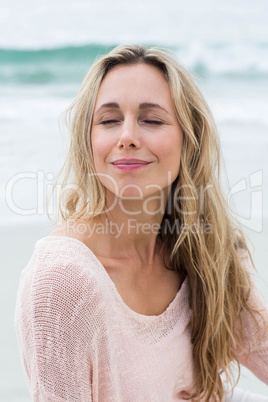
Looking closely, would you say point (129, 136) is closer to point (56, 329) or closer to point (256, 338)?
point (56, 329)

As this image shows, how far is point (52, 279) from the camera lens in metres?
1.39

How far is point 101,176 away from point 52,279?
430mm

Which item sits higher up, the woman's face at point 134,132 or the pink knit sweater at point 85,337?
the woman's face at point 134,132

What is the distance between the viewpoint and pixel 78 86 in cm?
848

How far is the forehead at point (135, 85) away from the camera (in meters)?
1.66

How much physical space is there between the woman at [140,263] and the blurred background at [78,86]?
54.1 inches

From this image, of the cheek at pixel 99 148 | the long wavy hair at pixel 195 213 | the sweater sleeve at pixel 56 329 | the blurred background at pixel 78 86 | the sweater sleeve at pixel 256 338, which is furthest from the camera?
the blurred background at pixel 78 86

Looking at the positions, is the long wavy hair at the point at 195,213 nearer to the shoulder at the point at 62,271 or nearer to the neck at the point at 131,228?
the neck at the point at 131,228

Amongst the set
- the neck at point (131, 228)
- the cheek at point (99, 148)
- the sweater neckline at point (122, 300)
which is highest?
Answer: the cheek at point (99, 148)

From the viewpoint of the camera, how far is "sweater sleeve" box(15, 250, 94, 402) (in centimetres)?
137

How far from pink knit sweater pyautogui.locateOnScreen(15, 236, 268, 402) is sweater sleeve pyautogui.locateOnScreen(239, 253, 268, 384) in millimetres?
339

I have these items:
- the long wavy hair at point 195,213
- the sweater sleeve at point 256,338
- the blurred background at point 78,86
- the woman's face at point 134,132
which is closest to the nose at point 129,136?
the woman's face at point 134,132

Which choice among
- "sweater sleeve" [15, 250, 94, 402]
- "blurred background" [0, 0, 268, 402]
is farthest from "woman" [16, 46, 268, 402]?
"blurred background" [0, 0, 268, 402]

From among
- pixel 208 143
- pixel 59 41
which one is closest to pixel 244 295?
pixel 208 143
